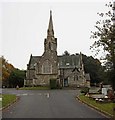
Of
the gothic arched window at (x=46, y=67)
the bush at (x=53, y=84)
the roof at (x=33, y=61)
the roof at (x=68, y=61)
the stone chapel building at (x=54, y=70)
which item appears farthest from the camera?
the roof at (x=33, y=61)

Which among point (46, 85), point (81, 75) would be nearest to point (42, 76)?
point (46, 85)

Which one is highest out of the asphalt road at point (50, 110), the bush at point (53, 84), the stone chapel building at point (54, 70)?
the stone chapel building at point (54, 70)

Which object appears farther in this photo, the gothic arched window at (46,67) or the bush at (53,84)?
the gothic arched window at (46,67)

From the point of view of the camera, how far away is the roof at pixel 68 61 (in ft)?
298

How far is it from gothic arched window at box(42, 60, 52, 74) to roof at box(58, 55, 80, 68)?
12.3 ft

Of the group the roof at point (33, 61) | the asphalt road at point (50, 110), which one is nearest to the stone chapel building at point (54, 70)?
the roof at point (33, 61)

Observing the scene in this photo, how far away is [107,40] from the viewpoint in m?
20.6

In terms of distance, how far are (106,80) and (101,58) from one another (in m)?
1.81

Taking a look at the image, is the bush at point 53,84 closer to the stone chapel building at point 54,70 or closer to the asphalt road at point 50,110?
the stone chapel building at point 54,70

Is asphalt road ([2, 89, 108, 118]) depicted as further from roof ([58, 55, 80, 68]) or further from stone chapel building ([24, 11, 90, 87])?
roof ([58, 55, 80, 68])

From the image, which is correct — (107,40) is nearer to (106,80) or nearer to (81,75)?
(106,80)

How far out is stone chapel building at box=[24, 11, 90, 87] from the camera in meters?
87.4

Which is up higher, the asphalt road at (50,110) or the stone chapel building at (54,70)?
the stone chapel building at (54,70)

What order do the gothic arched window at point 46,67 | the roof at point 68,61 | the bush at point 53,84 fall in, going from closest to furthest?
1. the bush at point 53,84
2. the gothic arched window at point 46,67
3. the roof at point 68,61
